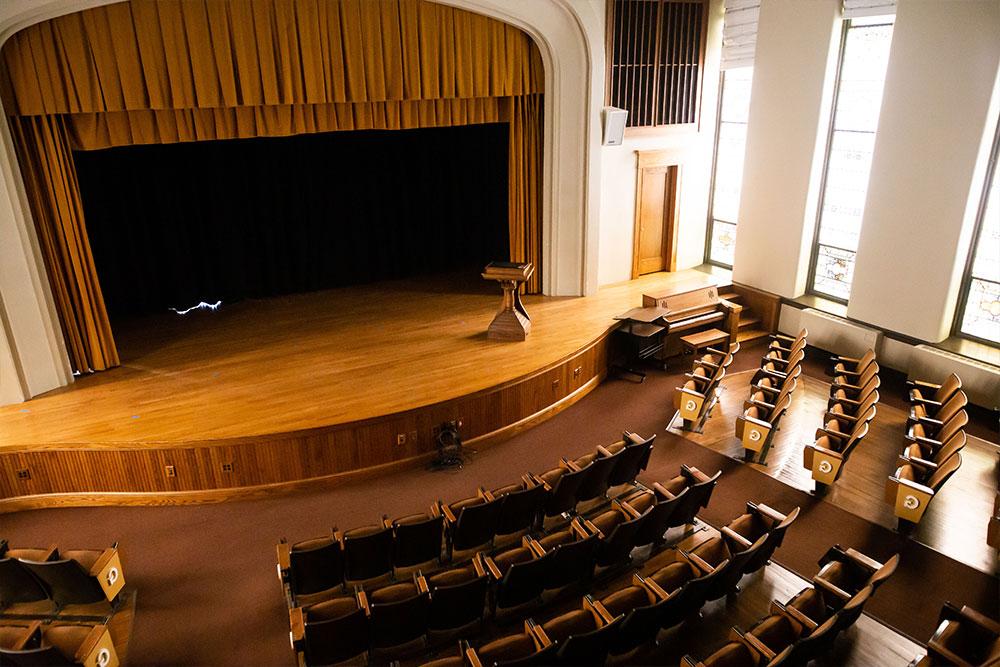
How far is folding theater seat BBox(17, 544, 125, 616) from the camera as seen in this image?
166 inches

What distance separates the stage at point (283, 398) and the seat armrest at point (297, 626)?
191cm

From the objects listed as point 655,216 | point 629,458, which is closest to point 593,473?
point 629,458

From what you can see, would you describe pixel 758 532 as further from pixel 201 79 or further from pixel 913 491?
pixel 201 79

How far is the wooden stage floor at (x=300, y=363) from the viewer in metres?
5.78

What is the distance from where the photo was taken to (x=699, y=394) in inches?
257

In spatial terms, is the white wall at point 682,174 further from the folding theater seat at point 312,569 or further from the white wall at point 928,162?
the folding theater seat at point 312,569

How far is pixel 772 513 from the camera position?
468 centimetres

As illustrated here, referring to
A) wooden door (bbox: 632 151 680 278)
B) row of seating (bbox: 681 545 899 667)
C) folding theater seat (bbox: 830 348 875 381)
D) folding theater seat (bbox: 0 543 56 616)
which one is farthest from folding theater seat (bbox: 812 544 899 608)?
wooden door (bbox: 632 151 680 278)

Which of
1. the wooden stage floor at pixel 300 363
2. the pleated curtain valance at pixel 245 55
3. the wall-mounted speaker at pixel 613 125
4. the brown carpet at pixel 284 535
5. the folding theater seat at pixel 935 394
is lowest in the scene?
the brown carpet at pixel 284 535

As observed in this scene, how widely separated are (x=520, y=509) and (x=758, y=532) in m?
1.62

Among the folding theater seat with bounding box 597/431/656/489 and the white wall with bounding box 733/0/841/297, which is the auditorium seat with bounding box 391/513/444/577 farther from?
the white wall with bounding box 733/0/841/297

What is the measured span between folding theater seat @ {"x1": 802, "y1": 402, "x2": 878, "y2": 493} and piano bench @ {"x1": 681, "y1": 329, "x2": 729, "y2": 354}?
2100 millimetres

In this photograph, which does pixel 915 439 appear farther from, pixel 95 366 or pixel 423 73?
pixel 95 366

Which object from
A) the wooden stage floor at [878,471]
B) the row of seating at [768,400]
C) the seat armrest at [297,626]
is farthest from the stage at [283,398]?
the seat armrest at [297,626]
